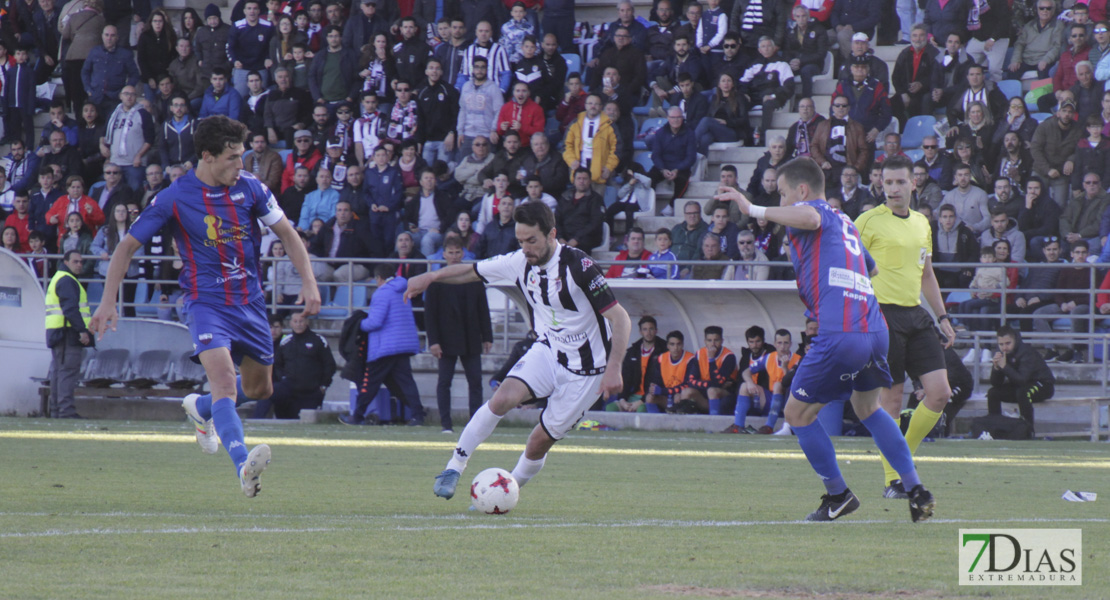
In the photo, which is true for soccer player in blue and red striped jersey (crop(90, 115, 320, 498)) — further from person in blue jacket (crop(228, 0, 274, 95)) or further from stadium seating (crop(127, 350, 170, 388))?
person in blue jacket (crop(228, 0, 274, 95))

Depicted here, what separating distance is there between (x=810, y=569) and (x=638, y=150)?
54.5 feet

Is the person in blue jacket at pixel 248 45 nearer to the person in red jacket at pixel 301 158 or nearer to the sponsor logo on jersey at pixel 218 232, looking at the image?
the person in red jacket at pixel 301 158

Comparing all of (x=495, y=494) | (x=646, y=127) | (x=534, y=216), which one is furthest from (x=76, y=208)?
(x=495, y=494)

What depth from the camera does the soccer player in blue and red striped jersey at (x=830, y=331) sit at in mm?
7047

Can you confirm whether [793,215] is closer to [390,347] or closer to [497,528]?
[497,528]

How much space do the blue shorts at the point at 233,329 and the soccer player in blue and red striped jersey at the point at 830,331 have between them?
265 centimetres

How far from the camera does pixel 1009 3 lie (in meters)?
20.4

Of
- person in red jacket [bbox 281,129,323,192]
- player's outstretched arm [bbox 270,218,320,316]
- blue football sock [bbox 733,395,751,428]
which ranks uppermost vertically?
person in red jacket [bbox 281,129,323,192]

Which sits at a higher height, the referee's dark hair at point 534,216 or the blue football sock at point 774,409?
the referee's dark hair at point 534,216

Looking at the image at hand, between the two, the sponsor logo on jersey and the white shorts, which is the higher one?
the sponsor logo on jersey

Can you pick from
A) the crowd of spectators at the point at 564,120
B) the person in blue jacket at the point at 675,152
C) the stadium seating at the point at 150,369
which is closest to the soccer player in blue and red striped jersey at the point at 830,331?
the crowd of spectators at the point at 564,120

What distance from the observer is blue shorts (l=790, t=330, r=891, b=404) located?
23.2 feet

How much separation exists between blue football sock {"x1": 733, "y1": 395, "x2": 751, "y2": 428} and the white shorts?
9439mm

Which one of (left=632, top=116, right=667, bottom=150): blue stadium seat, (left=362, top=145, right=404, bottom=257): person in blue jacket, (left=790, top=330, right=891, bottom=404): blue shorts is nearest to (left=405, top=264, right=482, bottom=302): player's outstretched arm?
(left=790, top=330, right=891, bottom=404): blue shorts
